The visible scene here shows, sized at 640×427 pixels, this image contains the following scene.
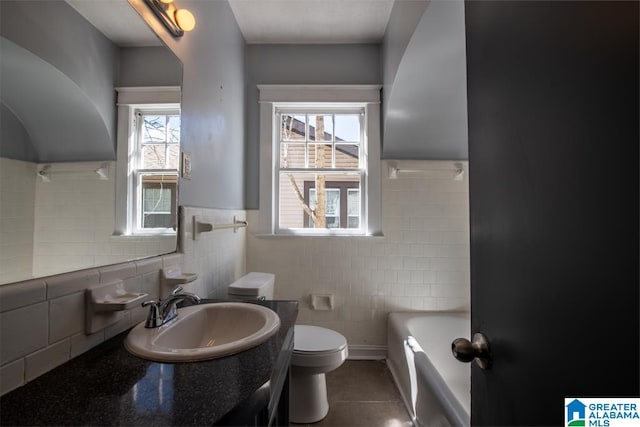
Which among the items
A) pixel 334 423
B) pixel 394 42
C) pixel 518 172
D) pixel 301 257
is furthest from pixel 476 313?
pixel 394 42

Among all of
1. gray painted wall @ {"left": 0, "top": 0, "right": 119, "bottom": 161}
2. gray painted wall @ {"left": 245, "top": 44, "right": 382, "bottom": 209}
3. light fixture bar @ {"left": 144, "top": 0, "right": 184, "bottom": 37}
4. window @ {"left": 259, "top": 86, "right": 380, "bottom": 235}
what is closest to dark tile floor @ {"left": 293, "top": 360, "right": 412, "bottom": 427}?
window @ {"left": 259, "top": 86, "right": 380, "bottom": 235}

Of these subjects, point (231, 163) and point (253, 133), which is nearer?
point (231, 163)

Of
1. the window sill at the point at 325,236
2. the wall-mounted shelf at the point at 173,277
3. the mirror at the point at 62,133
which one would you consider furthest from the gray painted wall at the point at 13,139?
the window sill at the point at 325,236

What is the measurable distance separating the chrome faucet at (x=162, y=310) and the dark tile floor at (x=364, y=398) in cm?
117

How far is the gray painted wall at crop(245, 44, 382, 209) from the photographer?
7.88 ft

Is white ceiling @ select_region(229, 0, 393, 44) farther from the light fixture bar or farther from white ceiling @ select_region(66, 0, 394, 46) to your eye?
the light fixture bar

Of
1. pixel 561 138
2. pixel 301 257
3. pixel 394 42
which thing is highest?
pixel 394 42

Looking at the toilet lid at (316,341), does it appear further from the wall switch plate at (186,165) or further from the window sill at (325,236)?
the wall switch plate at (186,165)

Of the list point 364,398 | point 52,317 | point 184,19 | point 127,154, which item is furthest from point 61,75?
point 364,398

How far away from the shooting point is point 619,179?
1.08 ft

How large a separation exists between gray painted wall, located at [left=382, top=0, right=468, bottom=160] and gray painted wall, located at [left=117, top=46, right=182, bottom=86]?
1275 mm

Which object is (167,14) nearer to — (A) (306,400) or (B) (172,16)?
(B) (172,16)

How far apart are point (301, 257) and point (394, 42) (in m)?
1.80

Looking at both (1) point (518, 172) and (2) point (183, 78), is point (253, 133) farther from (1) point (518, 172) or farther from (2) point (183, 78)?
(1) point (518, 172)
